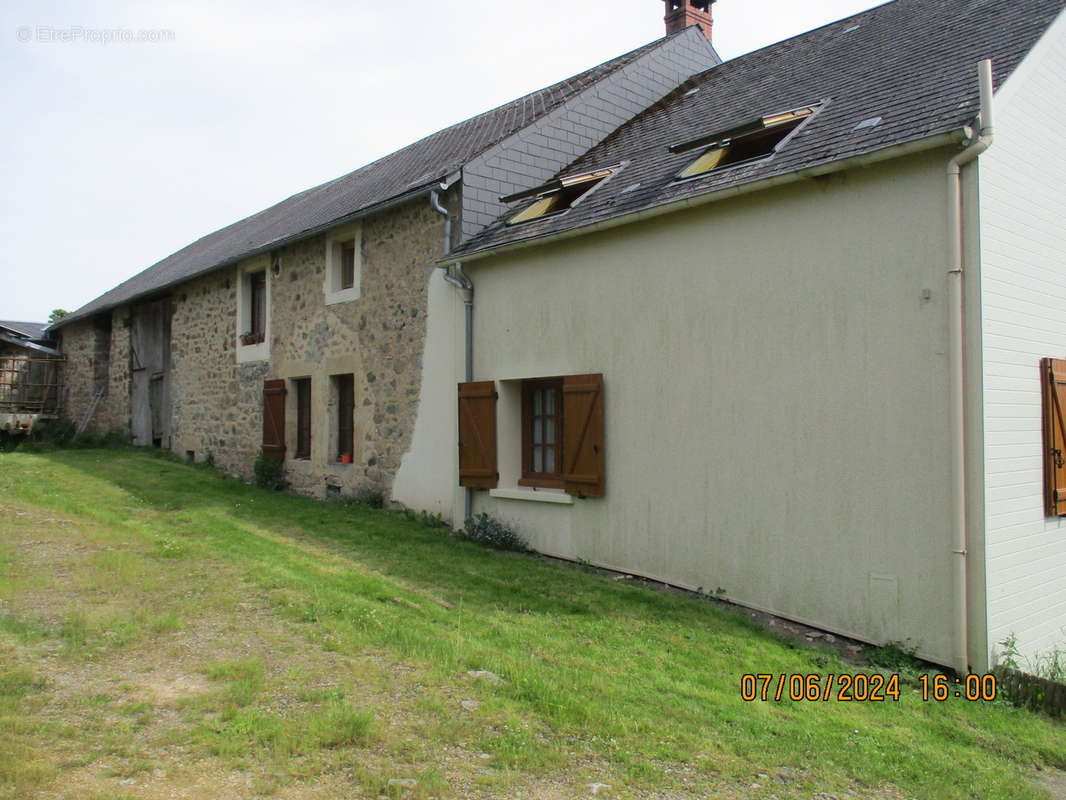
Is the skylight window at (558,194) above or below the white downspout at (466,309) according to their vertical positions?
above

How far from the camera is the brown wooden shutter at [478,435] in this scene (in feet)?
29.9

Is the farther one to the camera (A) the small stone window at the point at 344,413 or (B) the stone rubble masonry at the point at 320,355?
(A) the small stone window at the point at 344,413

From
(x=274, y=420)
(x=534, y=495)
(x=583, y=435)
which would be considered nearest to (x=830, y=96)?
(x=583, y=435)

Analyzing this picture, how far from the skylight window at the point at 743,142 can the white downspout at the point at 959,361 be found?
199cm

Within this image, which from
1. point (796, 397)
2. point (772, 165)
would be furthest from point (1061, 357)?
point (772, 165)

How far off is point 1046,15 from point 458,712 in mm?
7230

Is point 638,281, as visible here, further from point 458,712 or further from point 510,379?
point 458,712

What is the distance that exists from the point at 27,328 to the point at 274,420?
57.3 ft

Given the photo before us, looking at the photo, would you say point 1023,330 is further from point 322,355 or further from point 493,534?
point 322,355

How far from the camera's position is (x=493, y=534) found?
29.5 feet

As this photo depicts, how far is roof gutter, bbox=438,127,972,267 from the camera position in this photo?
219 inches

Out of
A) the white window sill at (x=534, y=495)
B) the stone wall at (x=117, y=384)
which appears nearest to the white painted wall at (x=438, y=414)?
the white window sill at (x=534, y=495)

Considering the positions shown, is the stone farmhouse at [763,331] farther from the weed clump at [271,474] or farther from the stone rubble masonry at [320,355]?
the weed clump at [271,474]

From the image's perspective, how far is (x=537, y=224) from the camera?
894cm
